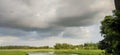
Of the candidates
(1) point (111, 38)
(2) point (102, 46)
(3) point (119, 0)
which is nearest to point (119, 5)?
(3) point (119, 0)

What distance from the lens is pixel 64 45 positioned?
157000 millimetres

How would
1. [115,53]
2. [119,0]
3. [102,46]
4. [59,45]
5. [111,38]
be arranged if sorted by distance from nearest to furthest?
[119,0], [115,53], [111,38], [102,46], [59,45]

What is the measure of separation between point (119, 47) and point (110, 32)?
3.05ft

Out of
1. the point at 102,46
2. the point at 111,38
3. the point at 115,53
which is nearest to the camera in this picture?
the point at 115,53

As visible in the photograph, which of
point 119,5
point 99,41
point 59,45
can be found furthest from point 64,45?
point 119,5

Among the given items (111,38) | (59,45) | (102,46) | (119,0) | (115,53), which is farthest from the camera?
(59,45)

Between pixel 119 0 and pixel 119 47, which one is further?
pixel 119 47

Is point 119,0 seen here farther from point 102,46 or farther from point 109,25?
point 102,46

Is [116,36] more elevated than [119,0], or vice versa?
[119,0]

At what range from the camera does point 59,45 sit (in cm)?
15588

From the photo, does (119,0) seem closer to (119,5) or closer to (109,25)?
(119,5)

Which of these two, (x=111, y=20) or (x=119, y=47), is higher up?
(x=111, y=20)

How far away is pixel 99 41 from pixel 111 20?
5.86 meters

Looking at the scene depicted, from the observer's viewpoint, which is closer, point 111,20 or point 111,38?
point 111,20
